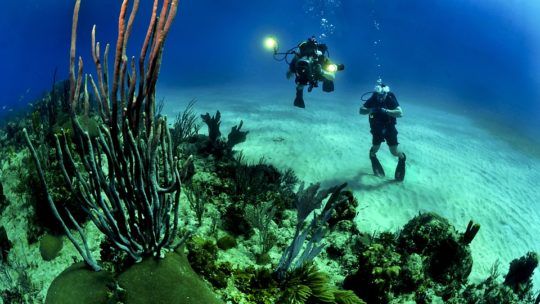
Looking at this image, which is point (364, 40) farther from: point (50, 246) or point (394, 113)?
point (50, 246)

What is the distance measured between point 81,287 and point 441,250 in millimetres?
4649

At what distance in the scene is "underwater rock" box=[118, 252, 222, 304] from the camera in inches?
87.8

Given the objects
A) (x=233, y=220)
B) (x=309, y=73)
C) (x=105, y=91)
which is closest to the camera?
(x=105, y=91)

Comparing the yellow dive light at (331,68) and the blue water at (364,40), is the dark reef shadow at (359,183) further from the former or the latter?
the blue water at (364,40)

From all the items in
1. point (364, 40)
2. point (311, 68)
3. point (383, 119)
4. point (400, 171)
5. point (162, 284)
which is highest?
point (364, 40)

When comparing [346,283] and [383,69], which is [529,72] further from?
[346,283]

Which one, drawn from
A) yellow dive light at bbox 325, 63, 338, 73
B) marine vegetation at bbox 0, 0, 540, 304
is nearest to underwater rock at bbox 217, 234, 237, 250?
marine vegetation at bbox 0, 0, 540, 304

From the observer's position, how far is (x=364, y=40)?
7256 centimetres

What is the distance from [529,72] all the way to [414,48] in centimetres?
1978

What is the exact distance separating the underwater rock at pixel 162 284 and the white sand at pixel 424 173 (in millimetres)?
4409

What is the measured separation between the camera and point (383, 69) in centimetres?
5700

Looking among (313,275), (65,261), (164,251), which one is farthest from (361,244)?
(65,261)

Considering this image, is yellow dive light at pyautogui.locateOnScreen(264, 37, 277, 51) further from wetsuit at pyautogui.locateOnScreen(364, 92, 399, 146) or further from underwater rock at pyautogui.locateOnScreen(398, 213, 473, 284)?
underwater rock at pyautogui.locateOnScreen(398, 213, 473, 284)

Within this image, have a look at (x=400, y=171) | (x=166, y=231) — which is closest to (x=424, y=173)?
(x=400, y=171)
